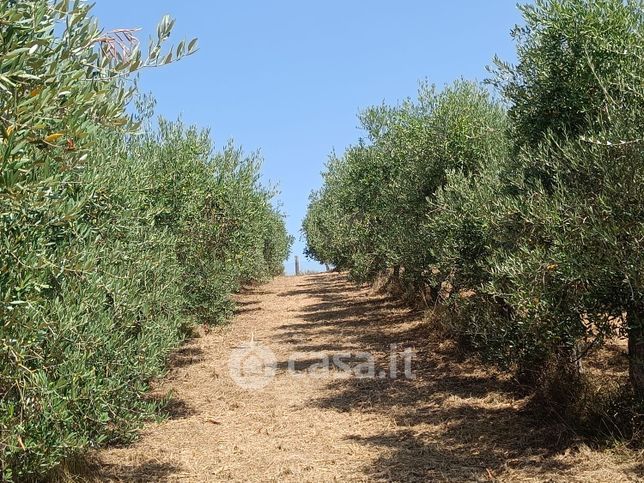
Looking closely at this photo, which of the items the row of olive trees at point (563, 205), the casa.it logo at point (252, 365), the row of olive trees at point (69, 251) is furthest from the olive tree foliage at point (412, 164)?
the row of olive trees at point (69, 251)

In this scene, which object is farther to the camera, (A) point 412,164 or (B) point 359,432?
(A) point 412,164

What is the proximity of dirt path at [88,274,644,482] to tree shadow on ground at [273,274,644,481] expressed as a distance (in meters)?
0.03

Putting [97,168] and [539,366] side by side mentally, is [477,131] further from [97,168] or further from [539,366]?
[97,168]

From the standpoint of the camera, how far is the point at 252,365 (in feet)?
61.3

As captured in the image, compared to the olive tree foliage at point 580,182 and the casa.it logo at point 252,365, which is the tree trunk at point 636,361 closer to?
the olive tree foliage at point 580,182

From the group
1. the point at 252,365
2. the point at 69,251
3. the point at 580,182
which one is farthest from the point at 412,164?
the point at 69,251

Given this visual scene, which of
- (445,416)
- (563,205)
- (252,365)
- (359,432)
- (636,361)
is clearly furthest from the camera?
(252,365)

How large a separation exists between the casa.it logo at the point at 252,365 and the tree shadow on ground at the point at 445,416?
68 centimetres

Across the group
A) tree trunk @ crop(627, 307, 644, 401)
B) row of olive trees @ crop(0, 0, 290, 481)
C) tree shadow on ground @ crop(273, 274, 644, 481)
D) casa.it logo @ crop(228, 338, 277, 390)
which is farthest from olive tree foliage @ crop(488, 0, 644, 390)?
casa.it logo @ crop(228, 338, 277, 390)

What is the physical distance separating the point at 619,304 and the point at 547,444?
116 inches

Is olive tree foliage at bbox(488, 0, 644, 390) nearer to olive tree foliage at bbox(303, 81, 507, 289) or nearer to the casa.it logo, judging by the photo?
olive tree foliage at bbox(303, 81, 507, 289)

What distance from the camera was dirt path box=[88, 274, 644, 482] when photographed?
9.20 m

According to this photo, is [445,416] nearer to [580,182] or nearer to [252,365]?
[580,182]

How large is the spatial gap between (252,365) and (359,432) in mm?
7731
